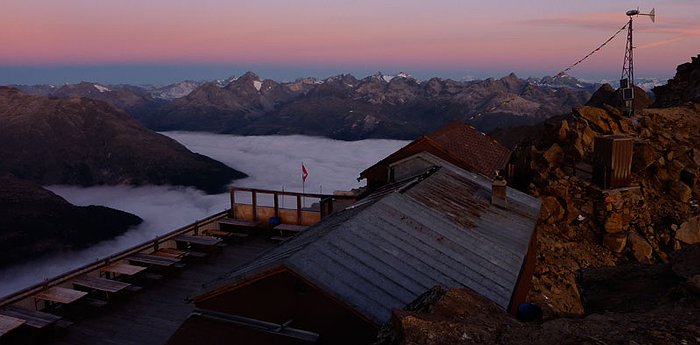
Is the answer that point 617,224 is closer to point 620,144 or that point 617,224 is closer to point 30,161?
point 620,144

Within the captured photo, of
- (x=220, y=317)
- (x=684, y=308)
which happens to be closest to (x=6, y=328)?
(x=220, y=317)

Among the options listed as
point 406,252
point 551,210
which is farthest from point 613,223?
point 406,252

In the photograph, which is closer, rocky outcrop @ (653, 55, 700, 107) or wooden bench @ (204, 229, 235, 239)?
wooden bench @ (204, 229, 235, 239)

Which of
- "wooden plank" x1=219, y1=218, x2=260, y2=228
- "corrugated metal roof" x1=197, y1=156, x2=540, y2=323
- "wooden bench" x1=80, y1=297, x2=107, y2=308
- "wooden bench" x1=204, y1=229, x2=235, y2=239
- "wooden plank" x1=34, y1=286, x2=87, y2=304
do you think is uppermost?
"corrugated metal roof" x1=197, y1=156, x2=540, y2=323

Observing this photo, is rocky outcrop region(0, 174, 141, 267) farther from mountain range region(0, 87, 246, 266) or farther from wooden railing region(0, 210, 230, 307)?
wooden railing region(0, 210, 230, 307)

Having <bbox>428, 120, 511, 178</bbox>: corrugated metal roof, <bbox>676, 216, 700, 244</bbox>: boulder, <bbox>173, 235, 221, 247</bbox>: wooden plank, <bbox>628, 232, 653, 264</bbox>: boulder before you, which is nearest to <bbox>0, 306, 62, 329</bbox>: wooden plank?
<bbox>173, 235, 221, 247</bbox>: wooden plank
